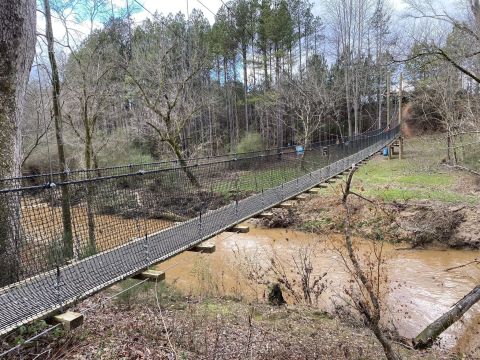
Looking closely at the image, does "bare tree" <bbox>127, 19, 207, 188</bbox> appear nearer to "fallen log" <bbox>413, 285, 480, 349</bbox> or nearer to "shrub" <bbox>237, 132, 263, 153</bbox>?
"shrub" <bbox>237, 132, 263, 153</bbox>

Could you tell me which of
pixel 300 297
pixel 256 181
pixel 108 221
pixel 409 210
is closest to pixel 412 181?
pixel 409 210

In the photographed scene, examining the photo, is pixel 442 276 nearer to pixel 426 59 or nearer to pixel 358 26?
pixel 426 59

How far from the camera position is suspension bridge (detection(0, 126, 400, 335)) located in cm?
208

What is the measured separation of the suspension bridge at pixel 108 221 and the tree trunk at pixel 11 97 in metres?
0.01

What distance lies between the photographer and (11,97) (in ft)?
8.32

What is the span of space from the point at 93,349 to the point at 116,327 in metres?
0.53

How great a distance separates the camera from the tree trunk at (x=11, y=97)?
2393 mm

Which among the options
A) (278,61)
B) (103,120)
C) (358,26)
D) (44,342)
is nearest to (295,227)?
(44,342)

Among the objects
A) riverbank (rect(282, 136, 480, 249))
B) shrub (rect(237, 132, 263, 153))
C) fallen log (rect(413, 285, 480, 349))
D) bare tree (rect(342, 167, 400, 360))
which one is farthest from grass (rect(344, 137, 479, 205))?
shrub (rect(237, 132, 263, 153))

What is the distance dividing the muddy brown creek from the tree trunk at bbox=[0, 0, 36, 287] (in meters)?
1.68

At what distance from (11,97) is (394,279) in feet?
18.5

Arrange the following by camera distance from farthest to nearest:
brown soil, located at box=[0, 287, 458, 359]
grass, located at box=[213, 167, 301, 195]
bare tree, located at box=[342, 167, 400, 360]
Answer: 1. grass, located at box=[213, 167, 301, 195]
2. brown soil, located at box=[0, 287, 458, 359]
3. bare tree, located at box=[342, 167, 400, 360]

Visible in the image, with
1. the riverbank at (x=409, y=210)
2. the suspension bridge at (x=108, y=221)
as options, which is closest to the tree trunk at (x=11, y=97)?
the suspension bridge at (x=108, y=221)

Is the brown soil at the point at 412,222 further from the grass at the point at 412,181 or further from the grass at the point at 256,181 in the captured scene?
the grass at the point at 256,181
